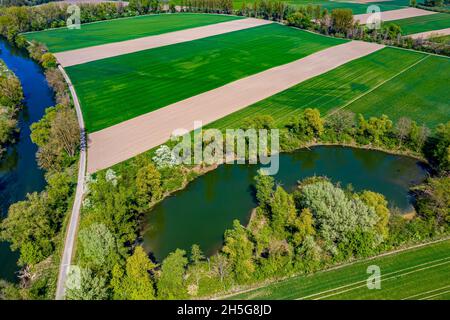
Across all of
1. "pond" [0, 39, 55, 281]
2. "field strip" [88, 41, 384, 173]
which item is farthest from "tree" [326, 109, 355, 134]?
"pond" [0, 39, 55, 281]

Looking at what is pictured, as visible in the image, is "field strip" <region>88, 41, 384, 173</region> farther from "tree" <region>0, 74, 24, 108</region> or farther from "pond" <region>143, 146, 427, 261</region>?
"tree" <region>0, 74, 24, 108</region>

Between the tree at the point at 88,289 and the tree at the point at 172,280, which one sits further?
the tree at the point at 172,280

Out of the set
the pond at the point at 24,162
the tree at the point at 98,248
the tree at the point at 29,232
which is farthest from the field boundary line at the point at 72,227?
the pond at the point at 24,162

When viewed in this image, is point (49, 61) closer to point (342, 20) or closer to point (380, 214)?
point (380, 214)

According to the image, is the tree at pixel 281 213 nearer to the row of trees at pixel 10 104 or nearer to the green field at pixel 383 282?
the green field at pixel 383 282

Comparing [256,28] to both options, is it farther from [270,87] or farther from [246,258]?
[246,258]

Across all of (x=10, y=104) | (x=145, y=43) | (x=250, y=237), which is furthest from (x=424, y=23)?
(x=10, y=104)
